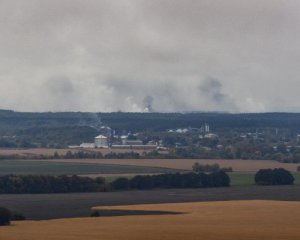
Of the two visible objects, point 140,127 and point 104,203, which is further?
point 140,127

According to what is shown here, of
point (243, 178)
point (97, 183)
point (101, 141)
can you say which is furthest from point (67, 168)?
point (101, 141)

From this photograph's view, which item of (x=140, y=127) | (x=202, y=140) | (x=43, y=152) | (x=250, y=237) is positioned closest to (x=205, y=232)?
(x=250, y=237)

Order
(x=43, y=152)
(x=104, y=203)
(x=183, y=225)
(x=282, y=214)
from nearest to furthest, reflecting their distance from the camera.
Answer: (x=183, y=225)
(x=282, y=214)
(x=104, y=203)
(x=43, y=152)

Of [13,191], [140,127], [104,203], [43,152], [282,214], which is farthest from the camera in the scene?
[140,127]

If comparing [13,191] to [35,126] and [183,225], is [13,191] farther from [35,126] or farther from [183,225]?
[35,126]

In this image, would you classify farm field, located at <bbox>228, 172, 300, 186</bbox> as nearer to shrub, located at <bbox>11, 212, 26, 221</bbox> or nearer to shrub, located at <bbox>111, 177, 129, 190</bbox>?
shrub, located at <bbox>111, 177, 129, 190</bbox>

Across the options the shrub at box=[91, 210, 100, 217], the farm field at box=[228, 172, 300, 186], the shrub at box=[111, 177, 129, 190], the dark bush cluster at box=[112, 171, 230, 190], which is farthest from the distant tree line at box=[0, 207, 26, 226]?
the farm field at box=[228, 172, 300, 186]

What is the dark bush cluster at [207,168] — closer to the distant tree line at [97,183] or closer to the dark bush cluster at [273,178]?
the dark bush cluster at [273,178]

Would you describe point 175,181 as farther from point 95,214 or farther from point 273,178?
point 95,214
